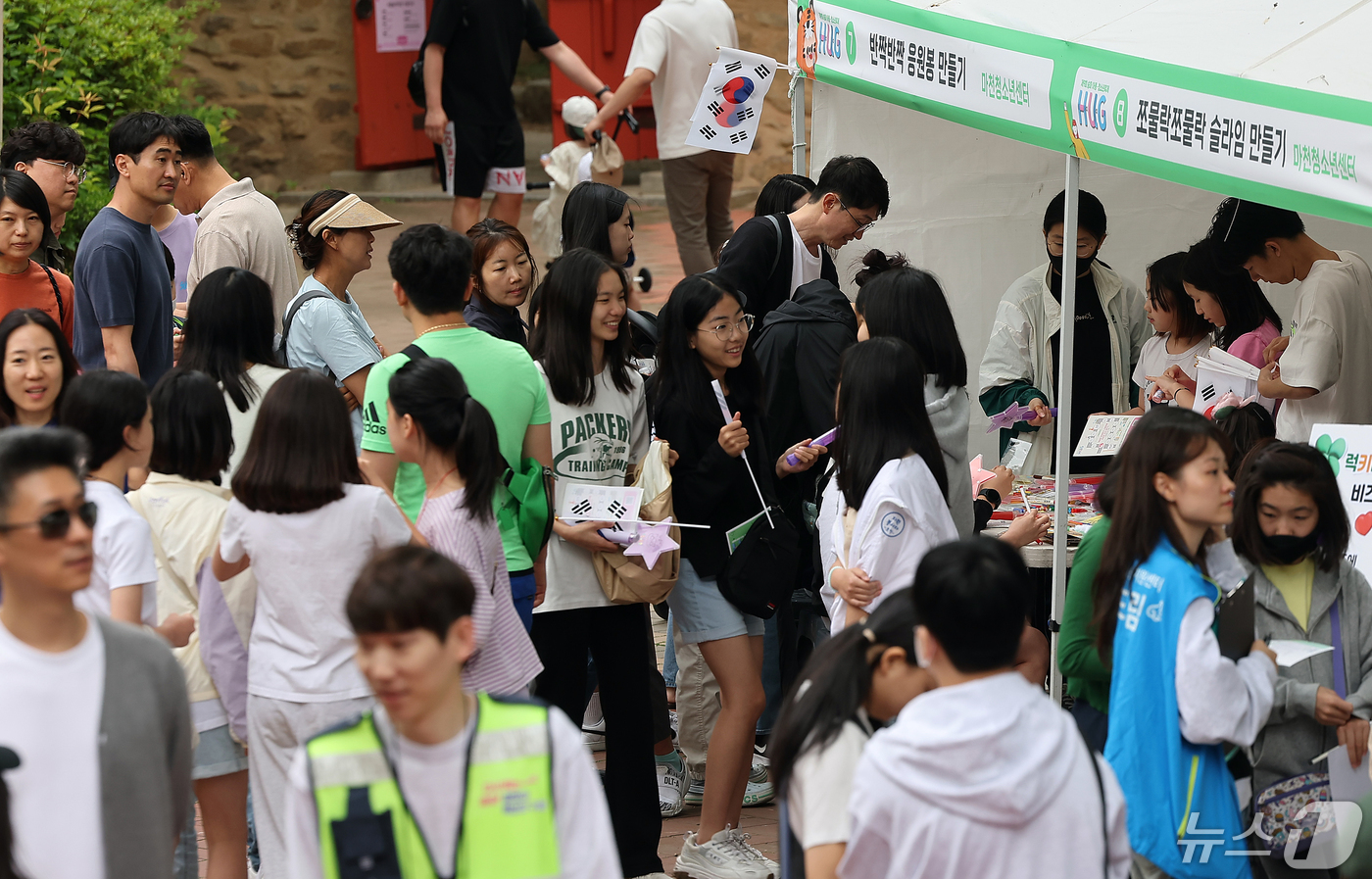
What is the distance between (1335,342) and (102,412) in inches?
142

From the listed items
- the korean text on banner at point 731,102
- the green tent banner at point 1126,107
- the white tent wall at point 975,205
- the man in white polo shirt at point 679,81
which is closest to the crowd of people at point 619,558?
the green tent banner at point 1126,107

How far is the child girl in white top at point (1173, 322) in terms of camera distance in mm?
5242

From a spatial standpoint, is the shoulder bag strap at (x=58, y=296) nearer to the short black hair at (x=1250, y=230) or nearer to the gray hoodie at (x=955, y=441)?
the gray hoodie at (x=955, y=441)

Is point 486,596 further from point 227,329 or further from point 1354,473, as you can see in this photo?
point 1354,473

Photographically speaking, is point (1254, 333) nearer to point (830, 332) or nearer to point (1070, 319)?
point (1070, 319)

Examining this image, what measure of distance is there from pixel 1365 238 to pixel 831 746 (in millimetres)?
4890

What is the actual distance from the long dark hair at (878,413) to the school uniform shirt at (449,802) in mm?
1528

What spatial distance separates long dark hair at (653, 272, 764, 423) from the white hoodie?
206 centimetres

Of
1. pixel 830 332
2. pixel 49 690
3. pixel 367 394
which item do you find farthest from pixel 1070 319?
pixel 49 690

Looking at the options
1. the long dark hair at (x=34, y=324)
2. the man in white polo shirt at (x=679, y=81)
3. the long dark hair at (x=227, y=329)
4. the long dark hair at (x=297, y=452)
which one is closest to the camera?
the long dark hair at (x=297, y=452)

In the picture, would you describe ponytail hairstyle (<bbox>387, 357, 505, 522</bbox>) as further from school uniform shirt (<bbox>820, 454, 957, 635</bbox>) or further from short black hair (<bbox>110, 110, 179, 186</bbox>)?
short black hair (<bbox>110, 110, 179, 186</bbox>)

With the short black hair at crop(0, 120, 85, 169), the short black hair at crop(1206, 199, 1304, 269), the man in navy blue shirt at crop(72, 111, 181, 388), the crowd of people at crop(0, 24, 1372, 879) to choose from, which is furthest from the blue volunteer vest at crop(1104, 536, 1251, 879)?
the short black hair at crop(0, 120, 85, 169)

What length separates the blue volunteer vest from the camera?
2807mm

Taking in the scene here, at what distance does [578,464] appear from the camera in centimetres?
399
